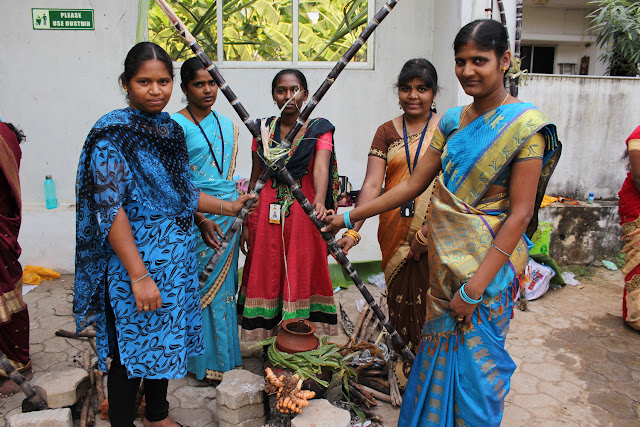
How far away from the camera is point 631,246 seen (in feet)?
13.8

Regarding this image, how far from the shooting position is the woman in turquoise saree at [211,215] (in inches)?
117

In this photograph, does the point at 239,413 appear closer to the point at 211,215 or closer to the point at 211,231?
the point at 211,231

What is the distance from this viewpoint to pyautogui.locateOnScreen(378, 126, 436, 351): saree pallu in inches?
121

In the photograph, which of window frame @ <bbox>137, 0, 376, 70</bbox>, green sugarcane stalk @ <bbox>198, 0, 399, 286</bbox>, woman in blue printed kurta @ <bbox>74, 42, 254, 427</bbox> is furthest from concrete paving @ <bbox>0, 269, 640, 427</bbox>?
window frame @ <bbox>137, 0, 376, 70</bbox>

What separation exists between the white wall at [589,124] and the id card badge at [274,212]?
3.97 meters

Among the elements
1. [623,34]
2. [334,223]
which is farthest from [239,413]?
[623,34]

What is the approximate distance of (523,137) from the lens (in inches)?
73.5

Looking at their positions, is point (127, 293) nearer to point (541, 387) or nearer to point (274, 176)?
point (274, 176)

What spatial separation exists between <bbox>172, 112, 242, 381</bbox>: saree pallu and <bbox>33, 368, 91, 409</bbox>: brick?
2.36 ft

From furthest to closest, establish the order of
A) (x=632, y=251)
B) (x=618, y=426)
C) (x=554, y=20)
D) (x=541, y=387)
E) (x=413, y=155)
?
(x=554, y=20), (x=632, y=251), (x=541, y=387), (x=413, y=155), (x=618, y=426)

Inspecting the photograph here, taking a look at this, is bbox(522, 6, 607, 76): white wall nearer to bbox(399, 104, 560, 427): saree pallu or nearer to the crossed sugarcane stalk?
the crossed sugarcane stalk

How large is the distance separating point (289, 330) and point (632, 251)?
10.7 feet

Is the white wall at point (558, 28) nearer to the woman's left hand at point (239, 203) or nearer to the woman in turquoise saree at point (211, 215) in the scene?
the woman in turquoise saree at point (211, 215)

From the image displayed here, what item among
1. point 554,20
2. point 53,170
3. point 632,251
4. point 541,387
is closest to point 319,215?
point 541,387
